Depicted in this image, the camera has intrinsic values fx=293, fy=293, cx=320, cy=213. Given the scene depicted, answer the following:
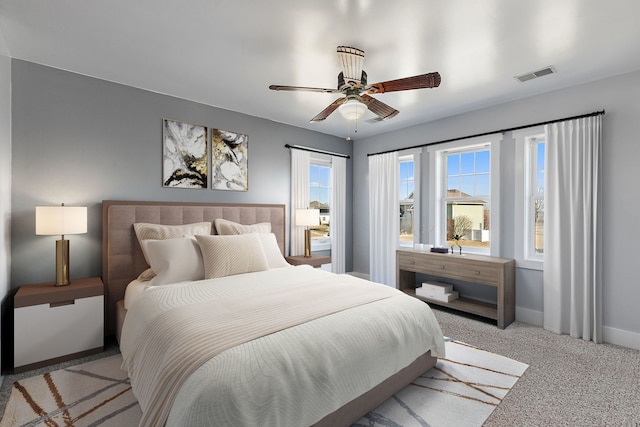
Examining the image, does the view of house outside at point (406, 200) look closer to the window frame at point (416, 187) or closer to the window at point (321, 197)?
the window frame at point (416, 187)

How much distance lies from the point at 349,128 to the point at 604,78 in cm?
299

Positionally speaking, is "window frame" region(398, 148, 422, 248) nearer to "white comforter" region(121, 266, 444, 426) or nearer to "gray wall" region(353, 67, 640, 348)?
"gray wall" region(353, 67, 640, 348)

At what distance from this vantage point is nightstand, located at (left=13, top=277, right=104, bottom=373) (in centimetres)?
233

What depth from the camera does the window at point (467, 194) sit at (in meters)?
3.75

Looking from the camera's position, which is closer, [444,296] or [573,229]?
[573,229]

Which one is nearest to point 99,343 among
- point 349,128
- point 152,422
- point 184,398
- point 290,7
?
point 152,422

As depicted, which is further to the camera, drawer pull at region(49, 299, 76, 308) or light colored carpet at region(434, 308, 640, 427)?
drawer pull at region(49, 299, 76, 308)

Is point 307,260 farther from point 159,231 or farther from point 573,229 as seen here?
point 573,229

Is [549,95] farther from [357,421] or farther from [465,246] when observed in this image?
[357,421]

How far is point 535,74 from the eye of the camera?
2.85 metres

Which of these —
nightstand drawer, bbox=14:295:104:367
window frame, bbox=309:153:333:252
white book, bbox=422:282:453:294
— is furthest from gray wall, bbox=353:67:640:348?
nightstand drawer, bbox=14:295:104:367

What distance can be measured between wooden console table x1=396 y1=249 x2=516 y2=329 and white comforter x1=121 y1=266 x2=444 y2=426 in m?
1.43

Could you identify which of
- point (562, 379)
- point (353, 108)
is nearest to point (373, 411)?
point (562, 379)

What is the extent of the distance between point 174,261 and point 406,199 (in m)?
3.52
